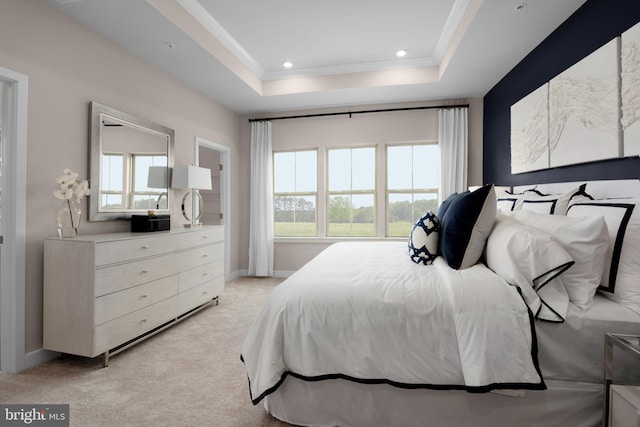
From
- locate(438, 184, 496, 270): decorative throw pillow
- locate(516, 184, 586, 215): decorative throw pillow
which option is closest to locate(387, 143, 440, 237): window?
locate(516, 184, 586, 215): decorative throw pillow

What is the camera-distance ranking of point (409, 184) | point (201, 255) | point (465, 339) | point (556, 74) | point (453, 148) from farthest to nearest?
point (409, 184), point (453, 148), point (201, 255), point (556, 74), point (465, 339)

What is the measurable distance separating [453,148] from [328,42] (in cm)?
226

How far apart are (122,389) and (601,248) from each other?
2.79 meters

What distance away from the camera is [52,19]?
88.2 inches

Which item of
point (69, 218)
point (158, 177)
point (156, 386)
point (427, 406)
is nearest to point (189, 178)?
point (158, 177)

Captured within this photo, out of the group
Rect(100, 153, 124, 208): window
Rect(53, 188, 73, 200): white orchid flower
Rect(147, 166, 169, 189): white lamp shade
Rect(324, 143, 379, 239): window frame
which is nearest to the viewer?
Rect(53, 188, 73, 200): white orchid flower

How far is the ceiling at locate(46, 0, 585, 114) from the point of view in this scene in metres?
2.44

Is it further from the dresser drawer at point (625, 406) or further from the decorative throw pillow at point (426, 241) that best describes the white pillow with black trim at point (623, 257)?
the decorative throw pillow at point (426, 241)

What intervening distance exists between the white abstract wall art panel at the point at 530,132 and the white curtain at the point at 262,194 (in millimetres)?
3339

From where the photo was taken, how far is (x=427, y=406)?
1.39 m

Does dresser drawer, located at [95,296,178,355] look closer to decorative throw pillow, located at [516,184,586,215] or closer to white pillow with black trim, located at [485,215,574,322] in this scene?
white pillow with black trim, located at [485,215,574,322]

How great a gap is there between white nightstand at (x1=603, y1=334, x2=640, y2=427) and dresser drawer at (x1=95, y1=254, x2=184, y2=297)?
9.28 ft

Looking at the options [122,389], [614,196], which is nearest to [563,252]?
[614,196]

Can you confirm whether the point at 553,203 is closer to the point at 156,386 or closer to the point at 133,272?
the point at 156,386
